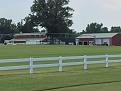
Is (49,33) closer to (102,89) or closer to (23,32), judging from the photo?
(23,32)

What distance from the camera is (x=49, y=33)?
456ft

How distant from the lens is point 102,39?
13300cm

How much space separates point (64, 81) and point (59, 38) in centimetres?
11911

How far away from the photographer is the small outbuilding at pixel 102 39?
13062 centimetres

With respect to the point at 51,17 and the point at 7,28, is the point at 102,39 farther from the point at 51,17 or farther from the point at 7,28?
the point at 7,28

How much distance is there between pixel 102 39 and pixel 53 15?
2103 centimetres

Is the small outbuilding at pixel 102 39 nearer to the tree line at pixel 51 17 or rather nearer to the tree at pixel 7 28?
the tree line at pixel 51 17

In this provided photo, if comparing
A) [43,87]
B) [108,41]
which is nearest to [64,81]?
[43,87]

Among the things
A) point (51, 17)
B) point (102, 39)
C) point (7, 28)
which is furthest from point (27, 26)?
point (7, 28)

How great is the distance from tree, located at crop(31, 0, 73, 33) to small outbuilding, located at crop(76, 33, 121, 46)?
7.86 m

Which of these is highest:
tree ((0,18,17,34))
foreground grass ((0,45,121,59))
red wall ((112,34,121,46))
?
tree ((0,18,17,34))

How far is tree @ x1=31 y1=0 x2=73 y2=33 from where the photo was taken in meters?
140

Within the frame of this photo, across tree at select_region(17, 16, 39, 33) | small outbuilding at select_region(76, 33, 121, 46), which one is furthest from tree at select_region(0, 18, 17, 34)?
small outbuilding at select_region(76, 33, 121, 46)

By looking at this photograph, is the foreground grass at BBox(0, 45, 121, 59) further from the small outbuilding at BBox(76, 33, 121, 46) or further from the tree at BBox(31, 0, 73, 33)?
the tree at BBox(31, 0, 73, 33)
